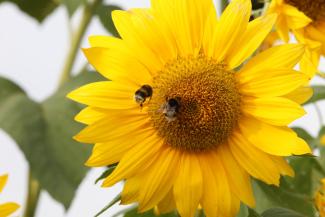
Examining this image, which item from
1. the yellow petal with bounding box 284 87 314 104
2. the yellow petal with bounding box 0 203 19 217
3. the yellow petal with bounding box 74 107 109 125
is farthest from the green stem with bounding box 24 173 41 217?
the yellow petal with bounding box 284 87 314 104

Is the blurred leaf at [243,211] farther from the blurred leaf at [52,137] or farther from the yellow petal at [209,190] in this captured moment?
the blurred leaf at [52,137]

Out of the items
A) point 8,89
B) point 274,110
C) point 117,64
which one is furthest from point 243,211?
point 8,89

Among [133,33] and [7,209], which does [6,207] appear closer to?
[7,209]

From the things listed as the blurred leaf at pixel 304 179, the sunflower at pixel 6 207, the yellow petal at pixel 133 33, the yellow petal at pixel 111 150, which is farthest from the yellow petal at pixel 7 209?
the blurred leaf at pixel 304 179

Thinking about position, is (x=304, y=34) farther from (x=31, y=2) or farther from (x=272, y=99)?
(x=31, y=2)

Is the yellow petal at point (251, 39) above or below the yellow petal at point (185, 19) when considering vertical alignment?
below
